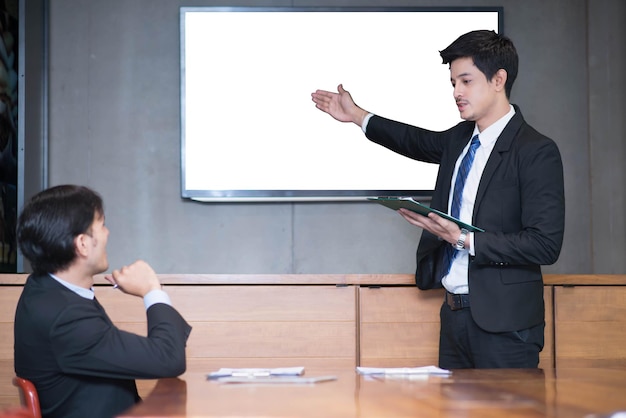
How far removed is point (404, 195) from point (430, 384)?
2479 millimetres

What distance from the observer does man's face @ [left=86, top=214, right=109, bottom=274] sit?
1.90 m

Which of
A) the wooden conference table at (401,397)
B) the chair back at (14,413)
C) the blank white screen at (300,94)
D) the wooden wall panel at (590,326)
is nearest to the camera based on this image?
the chair back at (14,413)

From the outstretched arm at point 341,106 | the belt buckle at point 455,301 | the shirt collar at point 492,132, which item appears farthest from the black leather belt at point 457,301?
the outstretched arm at point 341,106

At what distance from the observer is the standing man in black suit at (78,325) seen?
5.62 ft

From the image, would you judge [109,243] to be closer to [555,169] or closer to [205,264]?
[205,264]

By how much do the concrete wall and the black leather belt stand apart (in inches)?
62.3

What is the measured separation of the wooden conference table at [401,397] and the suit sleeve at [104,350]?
0.17 ft

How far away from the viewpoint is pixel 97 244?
75.4 inches

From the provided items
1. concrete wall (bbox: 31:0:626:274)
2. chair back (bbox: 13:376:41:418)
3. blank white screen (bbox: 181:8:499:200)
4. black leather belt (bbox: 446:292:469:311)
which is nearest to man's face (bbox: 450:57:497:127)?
black leather belt (bbox: 446:292:469:311)

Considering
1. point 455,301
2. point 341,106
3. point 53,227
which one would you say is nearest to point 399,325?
point 455,301

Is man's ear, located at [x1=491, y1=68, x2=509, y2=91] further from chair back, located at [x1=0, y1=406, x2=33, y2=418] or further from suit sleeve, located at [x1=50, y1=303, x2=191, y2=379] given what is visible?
chair back, located at [x1=0, y1=406, x2=33, y2=418]

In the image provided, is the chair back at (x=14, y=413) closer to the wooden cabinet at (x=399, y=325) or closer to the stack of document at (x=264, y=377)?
the stack of document at (x=264, y=377)

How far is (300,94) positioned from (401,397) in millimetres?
2779

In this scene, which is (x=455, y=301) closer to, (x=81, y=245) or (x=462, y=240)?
(x=462, y=240)
